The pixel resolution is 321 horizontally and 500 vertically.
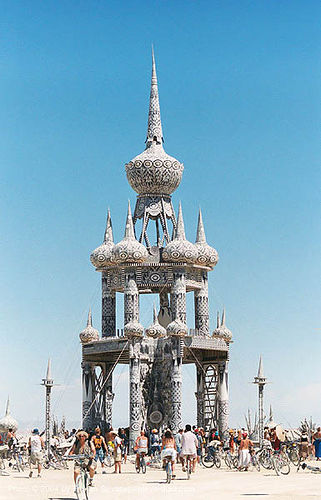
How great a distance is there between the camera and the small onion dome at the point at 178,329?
61.8 m

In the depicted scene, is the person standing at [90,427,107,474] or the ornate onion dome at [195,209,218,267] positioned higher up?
the ornate onion dome at [195,209,218,267]

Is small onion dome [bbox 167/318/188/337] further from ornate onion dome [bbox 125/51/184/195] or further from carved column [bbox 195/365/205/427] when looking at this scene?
ornate onion dome [bbox 125/51/184/195]

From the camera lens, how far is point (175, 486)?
34.0 metres

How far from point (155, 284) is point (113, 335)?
4.71 metres

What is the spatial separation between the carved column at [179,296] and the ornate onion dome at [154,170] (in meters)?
6.64

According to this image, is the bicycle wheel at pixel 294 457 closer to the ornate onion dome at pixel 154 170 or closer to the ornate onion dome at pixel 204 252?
the ornate onion dome at pixel 204 252

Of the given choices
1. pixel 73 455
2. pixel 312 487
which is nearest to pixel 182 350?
pixel 312 487

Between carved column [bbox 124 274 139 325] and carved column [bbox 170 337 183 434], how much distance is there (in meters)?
2.82

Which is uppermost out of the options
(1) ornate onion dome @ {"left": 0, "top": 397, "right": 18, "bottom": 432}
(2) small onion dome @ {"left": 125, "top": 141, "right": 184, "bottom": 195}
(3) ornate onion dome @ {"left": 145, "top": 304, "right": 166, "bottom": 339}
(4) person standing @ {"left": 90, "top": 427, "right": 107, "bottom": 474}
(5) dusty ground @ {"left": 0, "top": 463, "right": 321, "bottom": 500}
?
(2) small onion dome @ {"left": 125, "top": 141, "right": 184, "bottom": 195}

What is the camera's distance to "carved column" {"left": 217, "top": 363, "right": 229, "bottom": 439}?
6494cm

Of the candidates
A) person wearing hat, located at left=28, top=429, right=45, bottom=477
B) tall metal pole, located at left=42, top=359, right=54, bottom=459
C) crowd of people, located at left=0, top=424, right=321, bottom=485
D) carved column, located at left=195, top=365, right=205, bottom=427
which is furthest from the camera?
carved column, located at left=195, top=365, right=205, bottom=427

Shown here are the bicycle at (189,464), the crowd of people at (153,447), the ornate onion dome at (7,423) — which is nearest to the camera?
the crowd of people at (153,447)

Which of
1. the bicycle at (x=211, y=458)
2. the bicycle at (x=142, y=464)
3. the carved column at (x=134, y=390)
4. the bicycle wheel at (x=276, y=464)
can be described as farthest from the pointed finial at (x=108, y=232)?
the bicycle wheel at (x=276, y=464)

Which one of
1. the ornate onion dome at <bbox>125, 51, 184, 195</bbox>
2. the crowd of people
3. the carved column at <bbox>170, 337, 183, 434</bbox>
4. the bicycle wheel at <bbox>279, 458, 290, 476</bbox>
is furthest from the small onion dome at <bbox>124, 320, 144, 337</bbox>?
the bicycle wheel at <bbox>279, 458, 290, 476</bbox>
